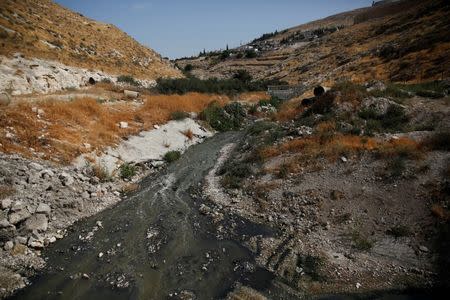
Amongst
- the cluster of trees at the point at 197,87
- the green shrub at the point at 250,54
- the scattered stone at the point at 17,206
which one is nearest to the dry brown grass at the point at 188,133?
the cluster of trees at the point at 197,87

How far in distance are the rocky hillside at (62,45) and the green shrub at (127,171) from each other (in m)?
13.4

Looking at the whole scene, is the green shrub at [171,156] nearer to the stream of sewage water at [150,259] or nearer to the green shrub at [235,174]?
the green shrub at [235,174]

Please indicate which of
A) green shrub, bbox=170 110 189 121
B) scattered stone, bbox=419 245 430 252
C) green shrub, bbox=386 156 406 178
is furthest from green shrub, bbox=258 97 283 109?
scattered stone, bbox=419 245 430 252

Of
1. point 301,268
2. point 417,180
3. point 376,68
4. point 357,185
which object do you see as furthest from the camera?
point 376,68

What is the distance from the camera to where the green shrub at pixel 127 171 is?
19497mm

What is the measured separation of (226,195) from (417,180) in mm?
9548

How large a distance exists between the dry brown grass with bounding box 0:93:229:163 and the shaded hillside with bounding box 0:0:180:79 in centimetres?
1095

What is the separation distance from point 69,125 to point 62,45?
22.4 m

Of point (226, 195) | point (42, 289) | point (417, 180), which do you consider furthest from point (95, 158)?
point (417, 180)

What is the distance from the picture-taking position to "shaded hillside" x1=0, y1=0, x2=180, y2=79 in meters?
32.2

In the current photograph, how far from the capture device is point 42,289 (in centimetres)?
1035

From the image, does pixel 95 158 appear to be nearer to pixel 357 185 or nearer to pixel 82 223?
pixel 82 223

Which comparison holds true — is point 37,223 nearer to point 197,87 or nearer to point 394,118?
point 394,118

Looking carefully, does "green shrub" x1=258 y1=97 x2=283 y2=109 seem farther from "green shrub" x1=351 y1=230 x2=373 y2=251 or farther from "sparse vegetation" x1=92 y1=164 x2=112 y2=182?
"green shrub" x1=351 y1=230 x2=373 y2=251
